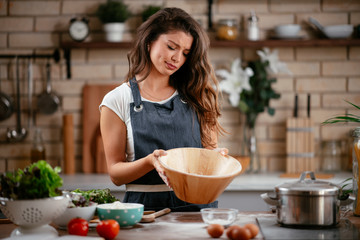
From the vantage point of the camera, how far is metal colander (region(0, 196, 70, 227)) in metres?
1.44

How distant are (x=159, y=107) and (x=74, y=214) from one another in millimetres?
715

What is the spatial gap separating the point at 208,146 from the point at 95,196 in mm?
634

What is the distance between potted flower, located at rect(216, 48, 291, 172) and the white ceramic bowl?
0.40 ft

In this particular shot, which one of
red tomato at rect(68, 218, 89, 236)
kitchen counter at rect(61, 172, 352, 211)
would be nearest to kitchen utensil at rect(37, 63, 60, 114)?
kitchen counter at rect(61, 172, 352, 211)

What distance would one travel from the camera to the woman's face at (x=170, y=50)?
79.3 inches

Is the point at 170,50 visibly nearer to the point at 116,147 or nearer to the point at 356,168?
the point at 116,147

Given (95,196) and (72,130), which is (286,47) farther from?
(95,196)

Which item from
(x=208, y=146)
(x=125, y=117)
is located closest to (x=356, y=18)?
(x=208, y=146)

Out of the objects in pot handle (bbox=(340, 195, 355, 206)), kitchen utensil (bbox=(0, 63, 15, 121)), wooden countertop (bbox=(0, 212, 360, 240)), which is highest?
kitchen utensil (bbox=(0, 63, 15, 121))

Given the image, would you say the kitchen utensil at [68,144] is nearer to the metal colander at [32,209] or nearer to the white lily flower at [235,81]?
the white lily flower at [235,81]

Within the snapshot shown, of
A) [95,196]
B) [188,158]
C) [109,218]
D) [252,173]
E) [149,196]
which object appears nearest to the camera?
[109,218]

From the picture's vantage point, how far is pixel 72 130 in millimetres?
3455

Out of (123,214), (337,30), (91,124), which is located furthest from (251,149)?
(123,214)

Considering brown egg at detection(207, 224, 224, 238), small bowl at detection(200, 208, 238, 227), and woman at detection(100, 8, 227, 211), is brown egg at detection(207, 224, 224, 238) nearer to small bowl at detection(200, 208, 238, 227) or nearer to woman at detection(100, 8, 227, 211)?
small bowl at detection(200, 208, 238, 227)
